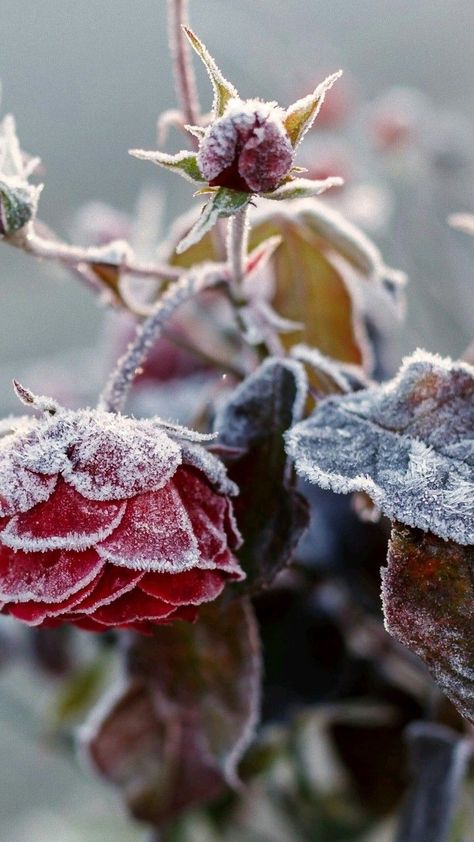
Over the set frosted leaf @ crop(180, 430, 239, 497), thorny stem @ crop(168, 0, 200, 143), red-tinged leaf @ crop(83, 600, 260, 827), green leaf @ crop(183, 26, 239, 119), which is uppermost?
thorny stem @ crop(168, 0, 200, 143)

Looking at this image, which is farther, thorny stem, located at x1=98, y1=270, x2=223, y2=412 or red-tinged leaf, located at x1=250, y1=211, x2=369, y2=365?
red-tinged leaf, located at x1=250, y1=211, x2=369, y2=365

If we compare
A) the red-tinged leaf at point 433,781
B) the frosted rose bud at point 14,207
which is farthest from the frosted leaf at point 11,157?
the red-tinged leaf at point 433,781

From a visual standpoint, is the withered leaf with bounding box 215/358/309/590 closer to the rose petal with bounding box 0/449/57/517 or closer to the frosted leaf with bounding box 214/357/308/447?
the frosted leaf with bounding box 214/357/308/447

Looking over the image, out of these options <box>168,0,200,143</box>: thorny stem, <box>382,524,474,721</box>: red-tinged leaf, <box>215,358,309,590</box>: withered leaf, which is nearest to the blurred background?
<box>168,0,200,143</box>: thorny stem

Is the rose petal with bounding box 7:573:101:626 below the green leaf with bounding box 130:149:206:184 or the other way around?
below

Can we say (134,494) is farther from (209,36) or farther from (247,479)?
(209,36)

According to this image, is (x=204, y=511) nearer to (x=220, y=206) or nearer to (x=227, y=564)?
(x=227, y=564)

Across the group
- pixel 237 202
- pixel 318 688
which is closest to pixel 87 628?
pixel 237 202
